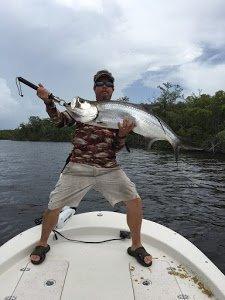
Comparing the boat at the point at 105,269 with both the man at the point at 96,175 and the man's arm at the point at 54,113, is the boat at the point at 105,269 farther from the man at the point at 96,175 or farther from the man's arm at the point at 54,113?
the man's arm at the point at 54,113

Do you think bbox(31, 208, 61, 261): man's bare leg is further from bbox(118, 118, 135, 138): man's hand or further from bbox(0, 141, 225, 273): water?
bbox(0, 141, 225, 273): water

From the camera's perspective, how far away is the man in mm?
5094

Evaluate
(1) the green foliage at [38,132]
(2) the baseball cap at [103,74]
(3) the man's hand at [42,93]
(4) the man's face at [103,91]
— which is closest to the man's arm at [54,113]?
(3) the man's hand at [42,93]

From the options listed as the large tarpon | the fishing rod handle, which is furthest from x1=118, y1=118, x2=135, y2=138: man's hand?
the fishing rod handle

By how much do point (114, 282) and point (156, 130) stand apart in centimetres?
183

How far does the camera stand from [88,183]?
5.19 meters

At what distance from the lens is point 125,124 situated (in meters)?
4.70

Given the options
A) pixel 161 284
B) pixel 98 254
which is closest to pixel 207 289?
pixel 161 284

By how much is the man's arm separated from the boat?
1580mm

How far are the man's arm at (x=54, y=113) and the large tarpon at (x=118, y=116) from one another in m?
0.34

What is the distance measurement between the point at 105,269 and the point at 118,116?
182 centimetres

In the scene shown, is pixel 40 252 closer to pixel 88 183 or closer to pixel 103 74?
pixel 88 183

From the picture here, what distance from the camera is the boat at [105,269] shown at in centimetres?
415

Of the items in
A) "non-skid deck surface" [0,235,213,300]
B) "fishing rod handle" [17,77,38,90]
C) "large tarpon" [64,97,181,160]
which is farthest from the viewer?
"fishing rod handle" [17,77,38,90]
